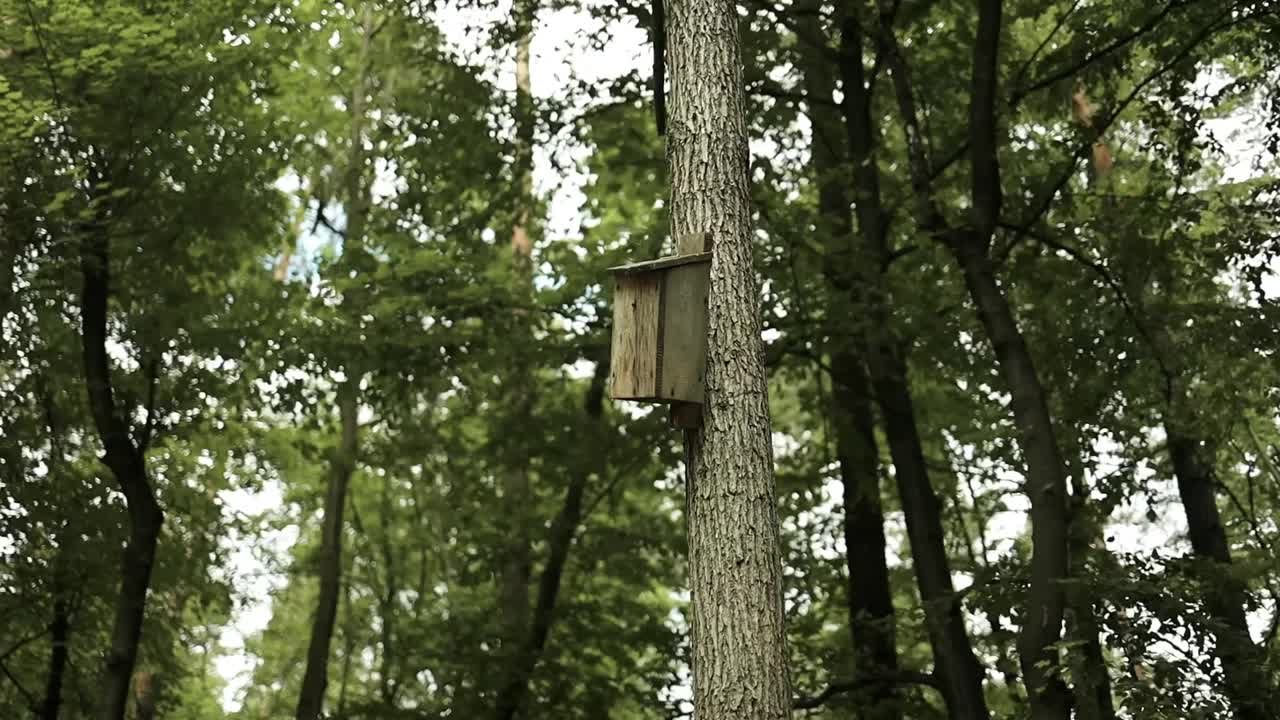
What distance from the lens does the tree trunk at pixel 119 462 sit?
10312 mm

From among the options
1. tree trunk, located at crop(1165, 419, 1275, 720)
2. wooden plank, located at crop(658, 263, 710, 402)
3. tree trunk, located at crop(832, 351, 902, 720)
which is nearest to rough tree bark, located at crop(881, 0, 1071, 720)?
tree trunk, located at crop(1165, 419, 1275, 720)

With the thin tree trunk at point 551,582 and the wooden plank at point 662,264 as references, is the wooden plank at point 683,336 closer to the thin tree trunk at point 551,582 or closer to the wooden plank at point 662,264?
the wooden plank at point 662,264

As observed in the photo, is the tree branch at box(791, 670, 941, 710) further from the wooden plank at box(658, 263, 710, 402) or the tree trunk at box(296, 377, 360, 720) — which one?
the tree trunk at box(296, 377, 360, 720)

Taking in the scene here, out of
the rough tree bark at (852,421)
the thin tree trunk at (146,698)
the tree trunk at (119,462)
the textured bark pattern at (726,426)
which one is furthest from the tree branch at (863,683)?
the thin tree trunk at (146,698)

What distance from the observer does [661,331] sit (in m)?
4.40

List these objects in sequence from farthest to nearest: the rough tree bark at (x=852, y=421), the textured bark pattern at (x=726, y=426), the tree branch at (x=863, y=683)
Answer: the rough tree bark at (x=852, y=421) → the tree branch at (x=863, y=683) → the textured bark pattern at (x=726, y=426)

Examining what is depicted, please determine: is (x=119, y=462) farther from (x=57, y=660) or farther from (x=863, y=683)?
(x=863, y=683)

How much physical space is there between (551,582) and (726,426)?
300 inches

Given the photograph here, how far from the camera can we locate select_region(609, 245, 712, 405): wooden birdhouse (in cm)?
439

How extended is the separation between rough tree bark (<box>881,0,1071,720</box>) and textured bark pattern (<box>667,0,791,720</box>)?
1.99 metres

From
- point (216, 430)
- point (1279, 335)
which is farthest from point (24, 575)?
point (1279, 335)

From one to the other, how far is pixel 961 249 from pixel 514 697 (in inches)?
216

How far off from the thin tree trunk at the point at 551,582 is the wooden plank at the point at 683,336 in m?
5.95

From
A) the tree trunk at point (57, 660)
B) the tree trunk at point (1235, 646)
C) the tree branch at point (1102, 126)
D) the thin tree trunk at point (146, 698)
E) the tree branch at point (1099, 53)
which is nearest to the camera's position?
the tree trunk at point (1235, 646)
